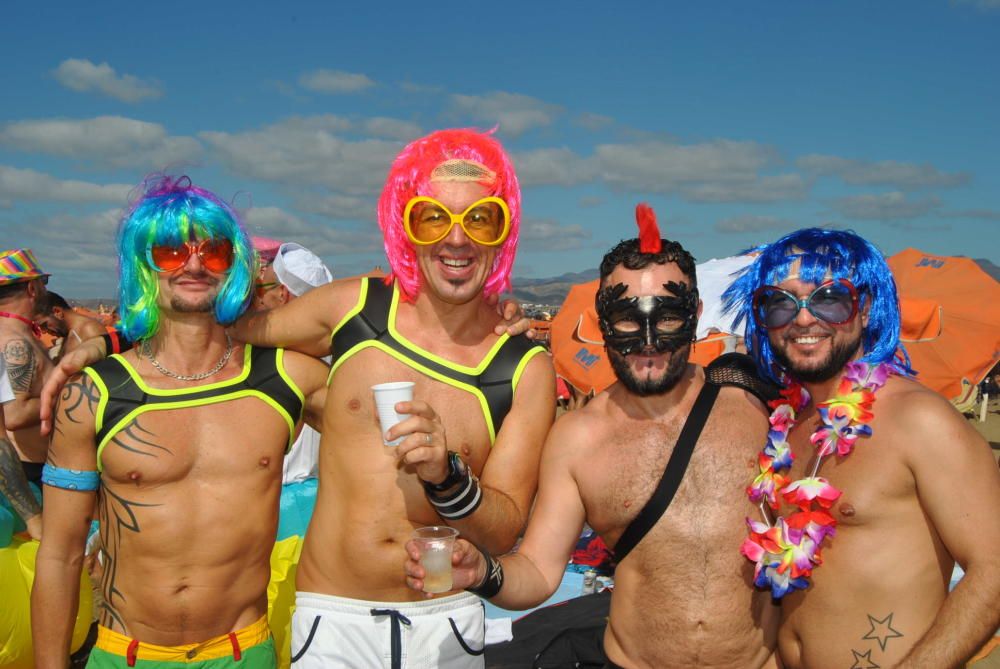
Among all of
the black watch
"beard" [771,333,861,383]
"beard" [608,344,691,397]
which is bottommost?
the black watch

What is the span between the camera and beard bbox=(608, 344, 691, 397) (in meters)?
2.67

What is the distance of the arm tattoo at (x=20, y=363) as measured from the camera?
5.16 m

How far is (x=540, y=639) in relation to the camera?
17.5ft

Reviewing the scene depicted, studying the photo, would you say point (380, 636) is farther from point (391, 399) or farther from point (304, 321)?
point (304, 321)

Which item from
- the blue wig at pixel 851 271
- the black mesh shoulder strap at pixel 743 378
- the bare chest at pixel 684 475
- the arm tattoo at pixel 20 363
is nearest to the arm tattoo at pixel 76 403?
the bare chest at pixel 684 475

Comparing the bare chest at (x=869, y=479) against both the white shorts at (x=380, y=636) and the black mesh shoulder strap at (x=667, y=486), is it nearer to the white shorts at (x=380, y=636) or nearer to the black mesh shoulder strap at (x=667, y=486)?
the black mesh shoulder strap at (x=667, y=486)

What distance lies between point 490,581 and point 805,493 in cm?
110

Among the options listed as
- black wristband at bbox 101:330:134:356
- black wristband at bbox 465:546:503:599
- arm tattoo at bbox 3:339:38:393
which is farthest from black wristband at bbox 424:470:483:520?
arm tattoo at bbox 3:339:38:393

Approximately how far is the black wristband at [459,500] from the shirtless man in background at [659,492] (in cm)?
32

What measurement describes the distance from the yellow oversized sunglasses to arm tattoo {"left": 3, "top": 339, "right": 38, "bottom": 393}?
13.0 feet

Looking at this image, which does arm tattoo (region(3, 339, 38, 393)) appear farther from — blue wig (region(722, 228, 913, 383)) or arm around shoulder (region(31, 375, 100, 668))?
blue wig (region(722, 228, 913, 383))

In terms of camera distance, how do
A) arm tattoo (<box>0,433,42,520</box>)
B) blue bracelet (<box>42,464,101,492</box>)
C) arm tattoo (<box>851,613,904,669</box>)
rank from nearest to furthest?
arm tattoo (<box>851,613,904,669</box>) < blue bracelet (<box>42,464,101,492</box>) < arm tattoo (<box>0,433,42,520</box>)

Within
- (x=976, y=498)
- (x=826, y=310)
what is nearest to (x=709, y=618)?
(x=976, y=498)

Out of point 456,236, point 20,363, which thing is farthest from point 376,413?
point 20,363
